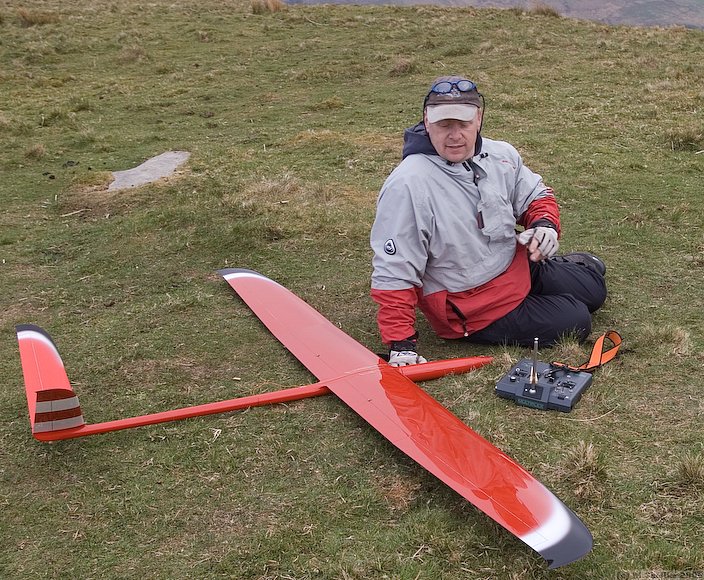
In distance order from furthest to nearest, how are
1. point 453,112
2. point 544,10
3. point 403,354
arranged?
1. point 544,10
2. point 403,354
3. point 453,112

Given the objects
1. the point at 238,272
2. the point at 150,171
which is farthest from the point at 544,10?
the point at 238,272

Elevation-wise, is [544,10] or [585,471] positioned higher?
[544,10]

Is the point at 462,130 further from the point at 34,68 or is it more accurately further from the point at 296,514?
the point at 34,68

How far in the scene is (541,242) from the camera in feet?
15.0

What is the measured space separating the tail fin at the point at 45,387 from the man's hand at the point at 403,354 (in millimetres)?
1934

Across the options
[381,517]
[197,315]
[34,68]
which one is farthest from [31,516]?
[34,68]

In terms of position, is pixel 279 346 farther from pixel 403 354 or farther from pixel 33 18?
pixel 33 18

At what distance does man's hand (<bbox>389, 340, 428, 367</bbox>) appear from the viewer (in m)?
4.46

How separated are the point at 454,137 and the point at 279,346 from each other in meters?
1.98

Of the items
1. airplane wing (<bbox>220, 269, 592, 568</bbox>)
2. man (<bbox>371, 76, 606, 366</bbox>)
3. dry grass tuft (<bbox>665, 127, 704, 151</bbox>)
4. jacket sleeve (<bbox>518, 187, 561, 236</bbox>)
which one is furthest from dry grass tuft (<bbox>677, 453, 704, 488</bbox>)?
dry grass tuft (<bbox>665, 127, 704, 151</bbox>)

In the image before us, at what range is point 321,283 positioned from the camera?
6.27m

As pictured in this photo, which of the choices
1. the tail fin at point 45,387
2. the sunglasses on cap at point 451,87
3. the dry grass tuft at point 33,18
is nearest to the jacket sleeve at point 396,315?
the sunglasses on cap at point 451,87

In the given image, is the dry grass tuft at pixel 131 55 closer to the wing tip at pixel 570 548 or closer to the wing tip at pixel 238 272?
the wing tip at pixel 238 272

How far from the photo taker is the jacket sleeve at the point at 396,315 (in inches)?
177
